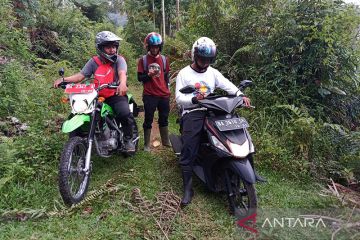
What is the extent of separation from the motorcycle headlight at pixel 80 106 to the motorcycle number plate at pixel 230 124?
156 centimetres

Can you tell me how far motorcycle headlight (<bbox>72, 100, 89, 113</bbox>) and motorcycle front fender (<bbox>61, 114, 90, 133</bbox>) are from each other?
0.06 m

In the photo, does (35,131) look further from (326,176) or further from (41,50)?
(41,50)

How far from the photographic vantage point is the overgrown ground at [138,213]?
3.28m

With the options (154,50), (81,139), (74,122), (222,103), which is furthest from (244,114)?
(74,122)

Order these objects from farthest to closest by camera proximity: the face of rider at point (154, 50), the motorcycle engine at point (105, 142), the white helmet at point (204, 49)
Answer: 1. the face of rider at point (154, 50)
2. the motorcycle engine at point (105, 142)
3. the white helmet at point (204, 49)

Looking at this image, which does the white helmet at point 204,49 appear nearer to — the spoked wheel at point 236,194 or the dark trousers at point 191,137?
the dark trousers at point 191,137

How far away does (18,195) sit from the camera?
3791mm

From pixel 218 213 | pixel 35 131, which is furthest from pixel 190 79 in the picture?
pixel 35 131

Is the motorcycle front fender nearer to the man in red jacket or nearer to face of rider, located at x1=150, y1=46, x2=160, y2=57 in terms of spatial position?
the man in red jacket

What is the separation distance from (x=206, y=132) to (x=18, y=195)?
2298 mm

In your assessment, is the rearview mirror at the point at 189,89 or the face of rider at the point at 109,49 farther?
the face of rider at the point at 109,49

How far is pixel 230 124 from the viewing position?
3.76m

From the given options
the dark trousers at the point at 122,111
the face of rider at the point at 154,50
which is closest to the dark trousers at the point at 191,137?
the dark trousers at the point at 122,111

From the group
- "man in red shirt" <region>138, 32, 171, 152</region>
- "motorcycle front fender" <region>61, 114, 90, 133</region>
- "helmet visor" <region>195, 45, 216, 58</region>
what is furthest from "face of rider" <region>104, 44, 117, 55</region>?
"helmet visor" <region>195, 45, 216, 58</region>
